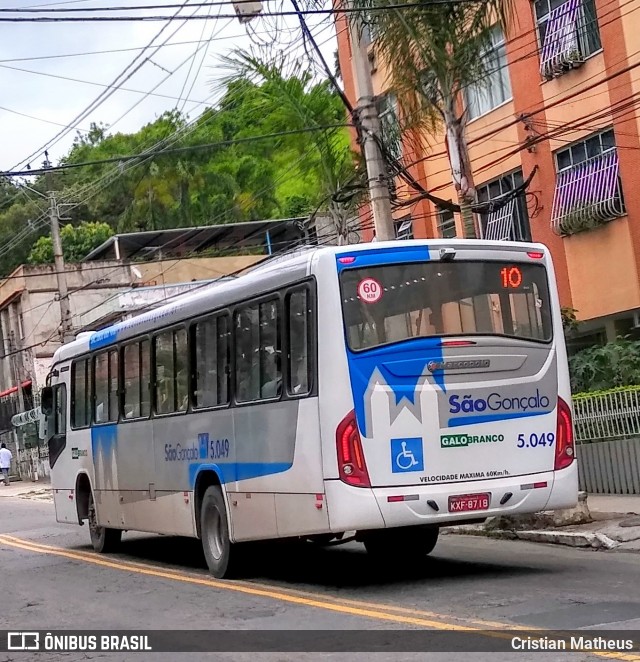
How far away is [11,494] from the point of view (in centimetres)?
3716

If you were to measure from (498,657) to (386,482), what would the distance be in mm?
3092

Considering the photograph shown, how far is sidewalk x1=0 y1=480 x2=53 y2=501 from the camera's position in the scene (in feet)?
117

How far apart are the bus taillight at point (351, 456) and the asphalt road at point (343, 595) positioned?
1028mm

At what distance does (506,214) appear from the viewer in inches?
949

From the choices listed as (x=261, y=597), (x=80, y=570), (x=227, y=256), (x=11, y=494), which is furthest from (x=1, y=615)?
(x=227, y=256)

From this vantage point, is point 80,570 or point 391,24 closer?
point 80,570

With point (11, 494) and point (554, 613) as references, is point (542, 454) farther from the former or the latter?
point (11, 494)

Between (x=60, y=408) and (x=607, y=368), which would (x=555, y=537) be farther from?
(x=60, y=408)

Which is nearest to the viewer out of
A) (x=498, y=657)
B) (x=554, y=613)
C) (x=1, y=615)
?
(x=498, y=657)

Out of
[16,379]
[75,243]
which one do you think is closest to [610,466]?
[16,379]

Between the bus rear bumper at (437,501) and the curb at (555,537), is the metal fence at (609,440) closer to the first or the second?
the curb at (555,537)

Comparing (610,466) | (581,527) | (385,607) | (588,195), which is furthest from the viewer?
(588,195)

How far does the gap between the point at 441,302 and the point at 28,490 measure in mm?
31008

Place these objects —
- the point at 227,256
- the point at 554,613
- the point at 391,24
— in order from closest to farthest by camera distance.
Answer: the point at 554,613 → the point at 391,24 → the point at 227,256
